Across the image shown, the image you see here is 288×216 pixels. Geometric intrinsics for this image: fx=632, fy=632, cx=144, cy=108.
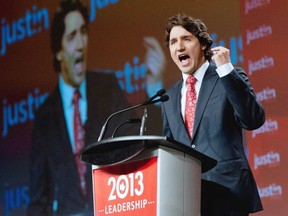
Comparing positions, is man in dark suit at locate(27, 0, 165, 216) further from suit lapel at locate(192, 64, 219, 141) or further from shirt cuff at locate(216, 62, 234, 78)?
shirt cuff at locate(216, 62, 234, 78)

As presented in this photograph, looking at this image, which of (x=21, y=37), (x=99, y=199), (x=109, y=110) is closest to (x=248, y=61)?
(x=109, y=110)

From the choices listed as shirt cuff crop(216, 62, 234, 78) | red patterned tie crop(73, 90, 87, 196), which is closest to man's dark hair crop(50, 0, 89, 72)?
red patterned tie crop(73, 90, 87, 196)

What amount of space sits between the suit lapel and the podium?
250 mm

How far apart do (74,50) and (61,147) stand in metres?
0.79

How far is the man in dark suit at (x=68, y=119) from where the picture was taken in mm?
4805

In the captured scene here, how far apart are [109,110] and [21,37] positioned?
1.38 metres

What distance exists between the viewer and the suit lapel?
8.14 ft

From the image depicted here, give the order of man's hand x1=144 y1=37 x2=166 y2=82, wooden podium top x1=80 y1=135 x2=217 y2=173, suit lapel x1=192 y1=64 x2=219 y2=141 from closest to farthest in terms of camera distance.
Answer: wooden podium top x1=80 y1=135 x2=217 y2=173, suit lapel x1=192 y1=64 x2=219 y2=141, man's hand x1=144 y1=37 x2=166 y2=82

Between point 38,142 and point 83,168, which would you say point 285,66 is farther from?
point 38,142

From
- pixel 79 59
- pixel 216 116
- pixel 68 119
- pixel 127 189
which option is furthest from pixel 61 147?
pixel 127 189

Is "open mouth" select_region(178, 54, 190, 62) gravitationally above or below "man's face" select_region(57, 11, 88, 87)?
below

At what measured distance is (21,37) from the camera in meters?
5.66

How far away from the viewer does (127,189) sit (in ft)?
7.24

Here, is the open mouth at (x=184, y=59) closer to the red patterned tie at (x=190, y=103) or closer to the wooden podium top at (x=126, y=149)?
the red patterned tie at (x=190, y=103)
